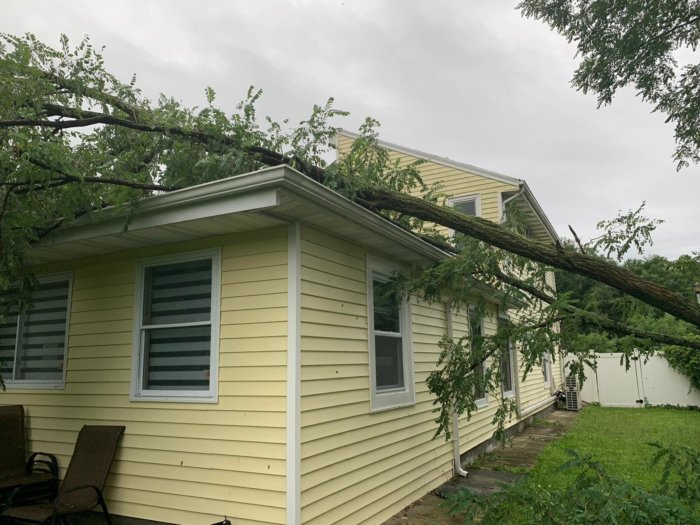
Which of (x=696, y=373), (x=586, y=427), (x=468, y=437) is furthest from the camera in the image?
(x=696, y=373)

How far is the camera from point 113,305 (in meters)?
4.89

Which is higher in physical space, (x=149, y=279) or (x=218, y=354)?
(x=149, y=279)

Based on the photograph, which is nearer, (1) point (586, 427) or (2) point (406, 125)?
(1) point (586, 427)

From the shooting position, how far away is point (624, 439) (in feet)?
31.6

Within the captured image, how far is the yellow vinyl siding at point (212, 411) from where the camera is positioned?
12.5 ft

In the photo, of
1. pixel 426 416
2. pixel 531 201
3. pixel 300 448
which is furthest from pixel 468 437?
pixel 531 201

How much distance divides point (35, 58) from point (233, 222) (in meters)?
2.81

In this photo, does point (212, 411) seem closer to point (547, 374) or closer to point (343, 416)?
Result: point (343, 416)

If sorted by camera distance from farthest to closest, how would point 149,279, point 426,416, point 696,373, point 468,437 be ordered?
point 696,373, point 468,437, point 426,416, point 149,279

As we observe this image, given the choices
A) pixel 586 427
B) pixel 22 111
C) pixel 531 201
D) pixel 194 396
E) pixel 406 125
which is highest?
pixel 406 125

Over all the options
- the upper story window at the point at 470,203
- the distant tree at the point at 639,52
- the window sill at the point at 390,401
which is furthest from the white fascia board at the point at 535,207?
the window sill at the point at 390,401

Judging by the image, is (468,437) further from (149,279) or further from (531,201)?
(531,201)

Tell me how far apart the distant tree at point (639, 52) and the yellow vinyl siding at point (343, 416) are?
426cm

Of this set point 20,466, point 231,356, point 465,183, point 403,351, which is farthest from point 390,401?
point 465,183
